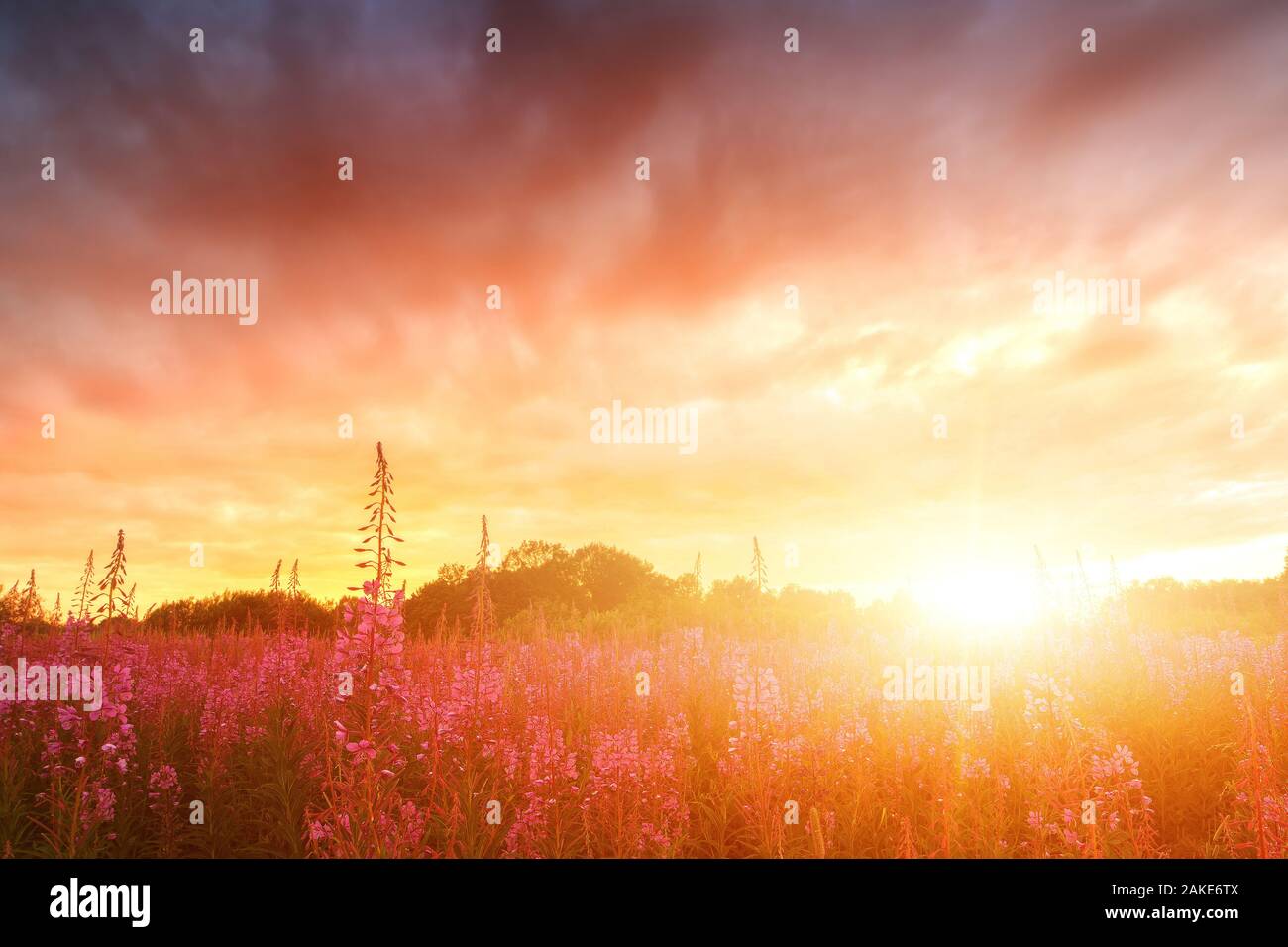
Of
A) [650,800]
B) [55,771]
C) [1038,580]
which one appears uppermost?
[1038,580]

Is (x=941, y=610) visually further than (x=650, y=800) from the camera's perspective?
Yes

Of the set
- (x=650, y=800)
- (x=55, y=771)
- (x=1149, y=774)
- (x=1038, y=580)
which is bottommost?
(x=1149, y=774)

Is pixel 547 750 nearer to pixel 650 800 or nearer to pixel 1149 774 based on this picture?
pixel 650 800

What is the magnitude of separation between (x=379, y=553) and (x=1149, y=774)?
807 centimetres

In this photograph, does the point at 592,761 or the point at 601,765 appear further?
the point at 592,761

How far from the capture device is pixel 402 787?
553cm

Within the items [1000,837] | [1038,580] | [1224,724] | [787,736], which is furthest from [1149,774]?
[1038,580]

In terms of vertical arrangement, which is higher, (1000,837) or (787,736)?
(787,736)

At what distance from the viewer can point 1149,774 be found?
265 inches

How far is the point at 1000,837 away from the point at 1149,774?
278 centimetres

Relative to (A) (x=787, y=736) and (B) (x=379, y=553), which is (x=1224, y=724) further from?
(B) (x=379, y=553)
